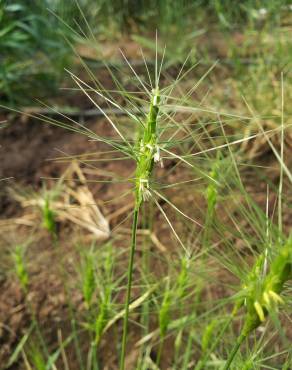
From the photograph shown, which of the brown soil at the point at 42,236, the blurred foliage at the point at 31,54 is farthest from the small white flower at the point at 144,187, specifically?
the blurred foliage at the point at 31,54

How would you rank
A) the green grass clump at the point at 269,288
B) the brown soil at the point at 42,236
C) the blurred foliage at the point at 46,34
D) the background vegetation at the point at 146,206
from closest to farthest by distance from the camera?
1. the green grass clump at the point at 269,288
2. the background vegetation at the point at 146,206
3. the brown soil at the point at 42,236
4. the blurred foliage at the point at 46,34

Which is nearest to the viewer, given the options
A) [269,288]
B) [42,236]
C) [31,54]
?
[269,288]

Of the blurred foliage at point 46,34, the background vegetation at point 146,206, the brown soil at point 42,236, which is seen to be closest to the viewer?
the background vegetation at point 146,206

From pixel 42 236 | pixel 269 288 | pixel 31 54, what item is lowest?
pixel 42 236

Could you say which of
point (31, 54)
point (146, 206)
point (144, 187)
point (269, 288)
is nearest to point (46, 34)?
point (31, 54)

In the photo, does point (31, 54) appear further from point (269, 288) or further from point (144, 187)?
point (269, 288)

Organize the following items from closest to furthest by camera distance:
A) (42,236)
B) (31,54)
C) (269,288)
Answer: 1. (269,288)
2. (42,236)
3. (31,54)

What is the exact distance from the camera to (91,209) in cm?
161

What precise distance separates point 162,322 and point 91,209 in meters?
0.76

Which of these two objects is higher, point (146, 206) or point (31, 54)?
point (31, 54)

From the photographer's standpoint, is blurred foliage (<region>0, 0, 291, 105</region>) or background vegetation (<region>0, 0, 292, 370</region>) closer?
background vegetation (<region>0, 0, 292, 370</region>)

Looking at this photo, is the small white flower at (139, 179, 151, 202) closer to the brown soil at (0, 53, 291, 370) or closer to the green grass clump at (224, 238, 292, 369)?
the green grass clump at (224, 238, 292, 369)

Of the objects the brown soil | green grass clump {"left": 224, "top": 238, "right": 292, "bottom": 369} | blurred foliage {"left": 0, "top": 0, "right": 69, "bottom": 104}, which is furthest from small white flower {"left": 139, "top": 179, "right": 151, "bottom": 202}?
blurred foliage {"left": 0, "top": 0, "right": 69, "bottom": 104}

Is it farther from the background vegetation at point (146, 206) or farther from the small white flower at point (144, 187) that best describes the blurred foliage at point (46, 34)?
the small white flower at point (144, 187)
